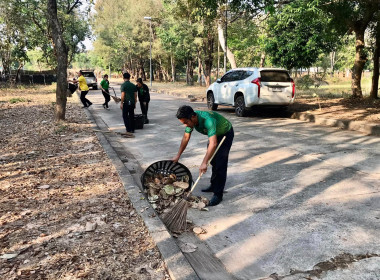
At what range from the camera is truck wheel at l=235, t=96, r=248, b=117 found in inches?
482

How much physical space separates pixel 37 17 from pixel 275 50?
22800 mm

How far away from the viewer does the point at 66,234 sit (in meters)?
3.44

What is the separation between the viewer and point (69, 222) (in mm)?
3721

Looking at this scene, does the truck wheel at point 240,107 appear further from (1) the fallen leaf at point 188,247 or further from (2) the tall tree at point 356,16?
(1) the fallen leaf at point 188,247

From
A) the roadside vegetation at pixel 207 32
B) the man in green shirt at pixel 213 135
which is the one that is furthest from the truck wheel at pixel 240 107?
the man in green shirt at pixel 213 135

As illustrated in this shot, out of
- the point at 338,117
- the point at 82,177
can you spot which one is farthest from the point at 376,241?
the point at 338,117

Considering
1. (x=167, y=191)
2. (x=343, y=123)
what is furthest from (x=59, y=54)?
(x=343, y=123)

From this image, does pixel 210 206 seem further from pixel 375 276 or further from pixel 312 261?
pixel 375 276

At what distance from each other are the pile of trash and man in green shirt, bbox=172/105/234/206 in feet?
0.77

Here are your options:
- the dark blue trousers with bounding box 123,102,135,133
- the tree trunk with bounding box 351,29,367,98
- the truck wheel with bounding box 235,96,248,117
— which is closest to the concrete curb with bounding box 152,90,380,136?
the truck wheel with bounding box 235,96,248,117

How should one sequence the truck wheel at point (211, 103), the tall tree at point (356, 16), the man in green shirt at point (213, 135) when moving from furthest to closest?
the truck wheel at point (211, 103), the tall tree at point (356, 16), the man in green shirt at point (213, 135)

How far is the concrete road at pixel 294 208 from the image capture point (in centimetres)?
301

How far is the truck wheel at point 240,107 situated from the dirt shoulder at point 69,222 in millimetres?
6682

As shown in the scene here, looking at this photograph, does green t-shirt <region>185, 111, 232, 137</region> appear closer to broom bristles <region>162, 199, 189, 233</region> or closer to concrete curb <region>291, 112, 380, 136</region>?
broom bristles <region>162, 199, 189, 233</region>
